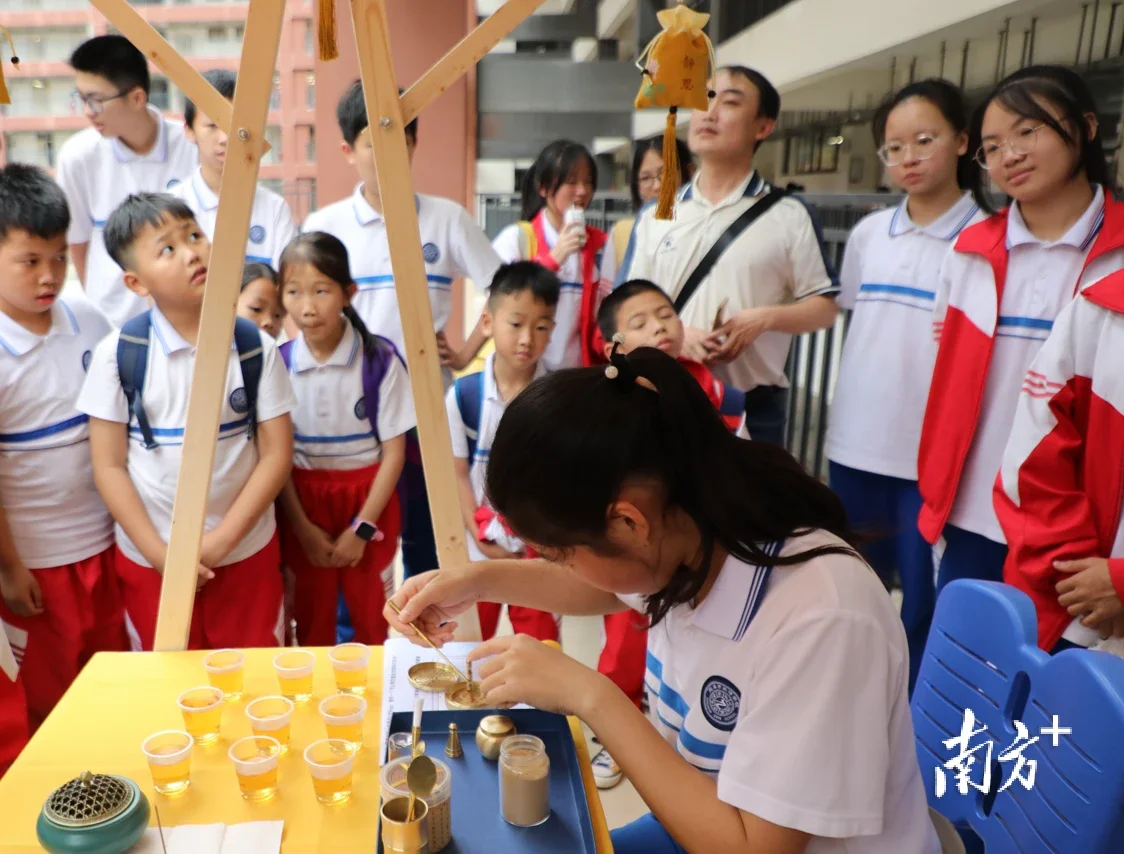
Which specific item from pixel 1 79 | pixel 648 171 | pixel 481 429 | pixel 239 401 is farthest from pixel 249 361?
pixel 648 171

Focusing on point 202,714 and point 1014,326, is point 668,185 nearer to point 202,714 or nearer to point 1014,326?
point 1014,326

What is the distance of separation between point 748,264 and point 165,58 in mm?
1461

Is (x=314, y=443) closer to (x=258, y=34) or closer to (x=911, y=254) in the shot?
(x=258, y=34)

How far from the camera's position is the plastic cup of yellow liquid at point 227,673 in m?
1.25

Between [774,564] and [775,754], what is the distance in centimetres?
20

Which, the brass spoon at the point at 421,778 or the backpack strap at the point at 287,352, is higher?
the backpack strap at the point at 287,352

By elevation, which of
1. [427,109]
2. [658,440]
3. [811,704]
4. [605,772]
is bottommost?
[605,772]

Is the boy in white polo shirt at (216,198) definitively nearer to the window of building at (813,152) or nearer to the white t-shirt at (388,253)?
the white t-shirt at (388,253)

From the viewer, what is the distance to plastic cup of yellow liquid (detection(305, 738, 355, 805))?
1039mm

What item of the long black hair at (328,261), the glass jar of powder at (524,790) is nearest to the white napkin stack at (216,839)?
the glass jar of powder at (524,790)

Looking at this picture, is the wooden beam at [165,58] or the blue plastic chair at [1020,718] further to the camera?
the wooden beam at [165,58]

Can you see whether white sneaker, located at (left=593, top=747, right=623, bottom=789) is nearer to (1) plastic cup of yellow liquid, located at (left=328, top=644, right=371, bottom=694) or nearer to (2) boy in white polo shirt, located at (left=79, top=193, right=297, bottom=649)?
(2) boy in white polo shirt, located at (left=79, top=193, right=297, bottom=649)

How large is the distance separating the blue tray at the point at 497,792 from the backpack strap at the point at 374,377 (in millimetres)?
1134

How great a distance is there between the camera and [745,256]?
2.26 metres
